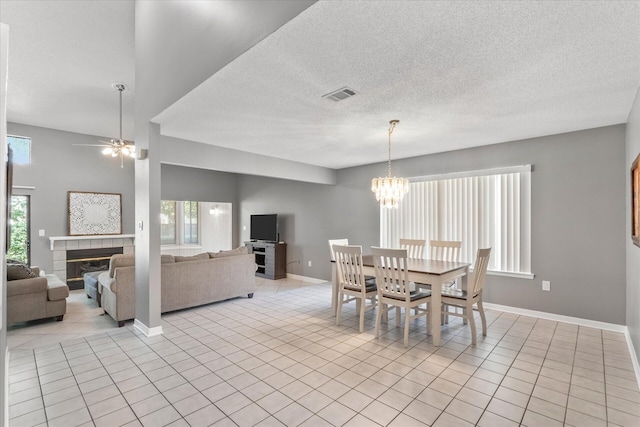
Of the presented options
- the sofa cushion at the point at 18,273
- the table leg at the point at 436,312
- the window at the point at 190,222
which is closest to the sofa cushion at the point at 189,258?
the sofa cushion at the point at 18,273

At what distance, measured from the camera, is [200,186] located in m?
8.21

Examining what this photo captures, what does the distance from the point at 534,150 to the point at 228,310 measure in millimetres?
4800

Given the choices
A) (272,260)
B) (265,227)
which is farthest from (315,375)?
(265,227)

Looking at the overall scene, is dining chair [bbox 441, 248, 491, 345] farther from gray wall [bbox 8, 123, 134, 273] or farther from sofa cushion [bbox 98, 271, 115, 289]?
gray wall [bbox 8, 123, 134, 273]

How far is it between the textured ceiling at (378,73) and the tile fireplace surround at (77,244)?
247cm

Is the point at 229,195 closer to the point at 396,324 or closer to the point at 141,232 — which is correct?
the point at 141,232

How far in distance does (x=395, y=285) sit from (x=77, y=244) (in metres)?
6.26

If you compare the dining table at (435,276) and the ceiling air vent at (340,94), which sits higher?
the ceiling air vent at (340,94)

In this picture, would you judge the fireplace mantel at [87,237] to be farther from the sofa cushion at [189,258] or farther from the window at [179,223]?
the sofa cushion at [189,258]

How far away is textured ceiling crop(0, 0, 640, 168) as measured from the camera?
1.75 m

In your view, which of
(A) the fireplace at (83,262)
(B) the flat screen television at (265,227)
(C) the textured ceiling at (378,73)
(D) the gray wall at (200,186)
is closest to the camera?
(C) the textured ceiling at (378,73)

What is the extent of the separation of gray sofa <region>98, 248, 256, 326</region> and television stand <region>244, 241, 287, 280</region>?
180cm

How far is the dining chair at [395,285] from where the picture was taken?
3.24m

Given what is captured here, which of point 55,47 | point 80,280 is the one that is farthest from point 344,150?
point 80,280
